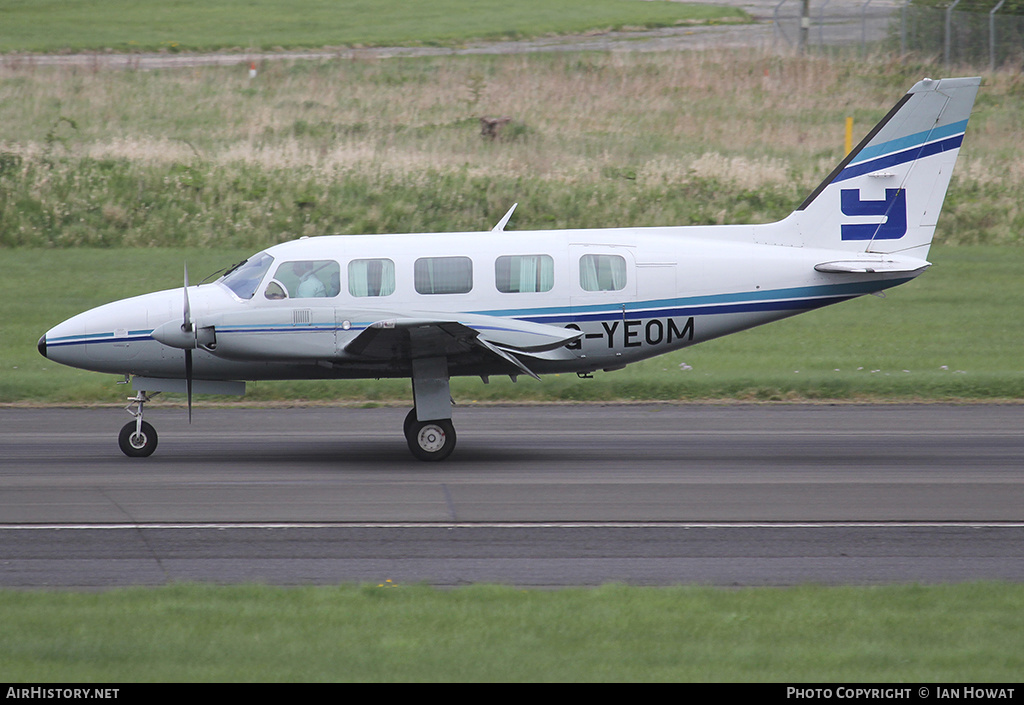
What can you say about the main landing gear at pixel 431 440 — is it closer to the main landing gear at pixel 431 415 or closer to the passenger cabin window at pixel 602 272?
the main landing gear at pixel 431 415

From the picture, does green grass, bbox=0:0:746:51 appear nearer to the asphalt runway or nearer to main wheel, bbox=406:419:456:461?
the asphalt runway

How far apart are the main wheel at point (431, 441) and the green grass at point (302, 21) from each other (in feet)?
148

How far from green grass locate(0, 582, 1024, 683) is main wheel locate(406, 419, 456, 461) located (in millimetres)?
5666

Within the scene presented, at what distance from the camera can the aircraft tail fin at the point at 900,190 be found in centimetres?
1509

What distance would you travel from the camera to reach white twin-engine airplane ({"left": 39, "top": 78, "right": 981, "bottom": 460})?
14055mm

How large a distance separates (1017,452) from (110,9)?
64.0 m

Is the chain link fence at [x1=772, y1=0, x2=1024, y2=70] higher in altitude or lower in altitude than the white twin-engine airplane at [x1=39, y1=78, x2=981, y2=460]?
higher

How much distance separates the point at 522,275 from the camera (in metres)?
14.4

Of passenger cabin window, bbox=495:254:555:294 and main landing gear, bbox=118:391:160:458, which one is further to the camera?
main landing gear, bbox=118:391:160:458

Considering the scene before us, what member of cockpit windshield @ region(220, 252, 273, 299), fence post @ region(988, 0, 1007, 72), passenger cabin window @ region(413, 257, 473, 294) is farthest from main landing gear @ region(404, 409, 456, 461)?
fence post @ region(988, 0, 1007, 72)

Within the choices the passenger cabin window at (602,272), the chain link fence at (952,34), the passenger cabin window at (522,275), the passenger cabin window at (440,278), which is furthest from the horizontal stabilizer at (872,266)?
the chain link fence at (952,34)

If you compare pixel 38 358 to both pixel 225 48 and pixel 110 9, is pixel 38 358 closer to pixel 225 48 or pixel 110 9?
pixel 225 48

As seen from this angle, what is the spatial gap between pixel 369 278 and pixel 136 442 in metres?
3.65

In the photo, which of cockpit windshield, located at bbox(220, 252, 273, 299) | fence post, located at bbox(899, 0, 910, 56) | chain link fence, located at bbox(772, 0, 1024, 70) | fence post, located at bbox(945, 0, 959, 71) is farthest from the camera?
fence post, located at bbox(899, 0, 910, 56)
